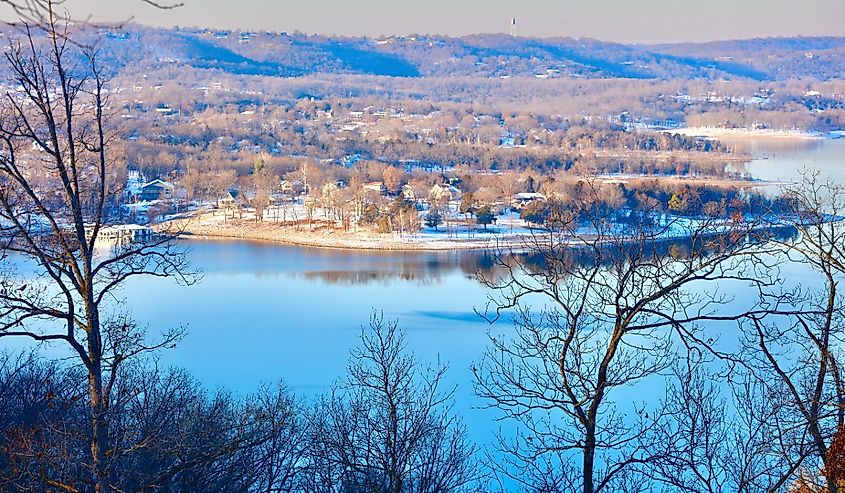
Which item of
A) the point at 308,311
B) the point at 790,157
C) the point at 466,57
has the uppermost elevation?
the point at 466,57

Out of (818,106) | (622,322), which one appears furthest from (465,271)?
(818,106)

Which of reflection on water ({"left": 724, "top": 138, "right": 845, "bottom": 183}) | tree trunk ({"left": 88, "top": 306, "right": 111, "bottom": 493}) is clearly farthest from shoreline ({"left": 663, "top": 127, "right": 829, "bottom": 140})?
tree trunk ({"left": 88, "top": 306, "right": 111, "bottom": 493})

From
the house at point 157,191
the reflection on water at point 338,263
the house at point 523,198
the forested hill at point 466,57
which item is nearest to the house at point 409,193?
the house at point 523,198

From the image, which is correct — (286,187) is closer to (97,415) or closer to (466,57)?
(97,415)

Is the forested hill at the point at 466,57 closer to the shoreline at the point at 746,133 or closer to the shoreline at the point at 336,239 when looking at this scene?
the shoreline at the point at 746,133

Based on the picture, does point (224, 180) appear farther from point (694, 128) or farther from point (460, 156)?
point (694, 128)

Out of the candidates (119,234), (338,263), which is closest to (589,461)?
(119,234)
